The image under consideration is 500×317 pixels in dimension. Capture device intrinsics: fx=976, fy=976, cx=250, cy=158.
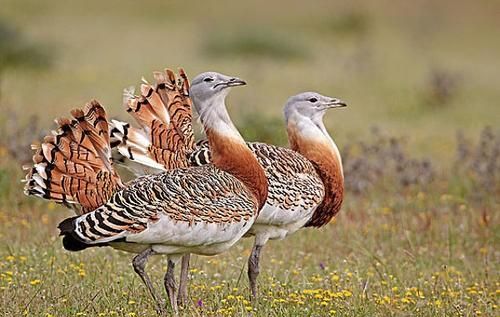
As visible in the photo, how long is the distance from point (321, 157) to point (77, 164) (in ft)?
5.36

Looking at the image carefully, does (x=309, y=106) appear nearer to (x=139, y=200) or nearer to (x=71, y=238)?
(x=139, y=200)

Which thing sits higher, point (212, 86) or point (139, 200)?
point (212, 86)

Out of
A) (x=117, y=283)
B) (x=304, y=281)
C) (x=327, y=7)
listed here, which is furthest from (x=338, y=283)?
(x=327, y=7)

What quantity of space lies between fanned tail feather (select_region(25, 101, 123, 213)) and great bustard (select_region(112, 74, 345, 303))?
1.94 feet

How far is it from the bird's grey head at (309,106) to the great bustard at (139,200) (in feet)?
3.58

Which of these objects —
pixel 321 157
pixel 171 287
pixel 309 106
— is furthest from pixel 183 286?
pixel 309 106

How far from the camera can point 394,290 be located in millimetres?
5148

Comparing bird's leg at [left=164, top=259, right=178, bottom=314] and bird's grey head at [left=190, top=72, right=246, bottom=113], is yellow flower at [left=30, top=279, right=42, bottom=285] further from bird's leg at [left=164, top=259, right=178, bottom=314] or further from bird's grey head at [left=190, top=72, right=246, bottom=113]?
bird's grey head at [left=190, top=72, right=246, bottom=113]

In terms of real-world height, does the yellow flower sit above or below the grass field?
above

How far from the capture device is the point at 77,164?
456 centimetres

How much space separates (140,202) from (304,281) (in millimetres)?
1303

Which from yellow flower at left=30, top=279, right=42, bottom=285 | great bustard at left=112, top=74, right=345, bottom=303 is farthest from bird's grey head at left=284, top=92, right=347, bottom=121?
yellow flower at left=30, top=279, right=42, bottom=285

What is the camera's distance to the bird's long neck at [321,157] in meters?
5.60

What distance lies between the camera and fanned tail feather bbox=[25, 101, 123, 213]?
4.50 meters
